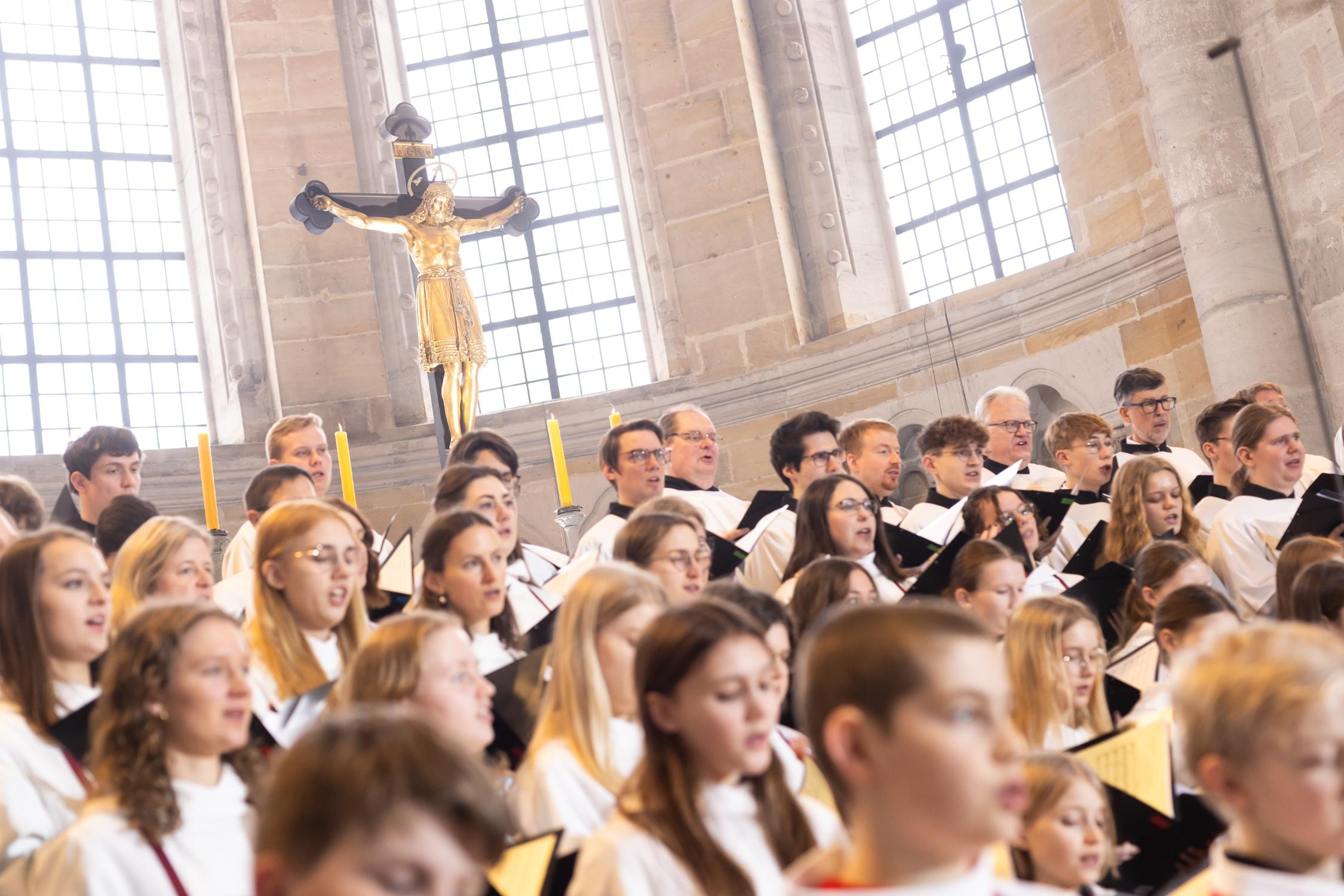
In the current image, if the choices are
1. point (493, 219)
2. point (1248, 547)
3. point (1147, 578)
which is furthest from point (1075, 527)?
point (493, 219)

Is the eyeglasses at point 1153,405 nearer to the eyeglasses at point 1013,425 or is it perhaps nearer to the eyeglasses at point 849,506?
the eyeglasses at point 1013,425

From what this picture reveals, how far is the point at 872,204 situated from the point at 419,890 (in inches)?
435

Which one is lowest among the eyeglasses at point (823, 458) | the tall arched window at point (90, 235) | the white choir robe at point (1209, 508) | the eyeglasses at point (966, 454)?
the white choir robe at point (1209, 508)

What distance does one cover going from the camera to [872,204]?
12352 mm

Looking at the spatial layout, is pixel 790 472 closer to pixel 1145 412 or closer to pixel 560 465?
pixel 560 465

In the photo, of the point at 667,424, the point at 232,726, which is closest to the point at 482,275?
the point at 667,424

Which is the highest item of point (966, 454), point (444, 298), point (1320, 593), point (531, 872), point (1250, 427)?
point (444, 298)

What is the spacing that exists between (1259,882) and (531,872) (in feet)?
3.76

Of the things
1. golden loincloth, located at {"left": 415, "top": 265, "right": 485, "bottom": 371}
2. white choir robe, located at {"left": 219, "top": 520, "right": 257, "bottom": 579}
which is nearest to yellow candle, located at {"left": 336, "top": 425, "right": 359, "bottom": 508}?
golden loincloth, located at {"left": 415, "top": 265, "right": 485, "bottom": 371}

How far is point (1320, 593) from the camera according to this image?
4238mm

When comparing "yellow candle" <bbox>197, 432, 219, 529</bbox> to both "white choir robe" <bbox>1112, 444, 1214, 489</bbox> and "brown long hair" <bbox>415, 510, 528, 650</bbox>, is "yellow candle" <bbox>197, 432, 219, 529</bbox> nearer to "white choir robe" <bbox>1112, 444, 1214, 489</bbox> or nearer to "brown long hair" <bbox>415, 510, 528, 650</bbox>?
"brown long hair" <bbox>415, 510, 528, 650</bbox>

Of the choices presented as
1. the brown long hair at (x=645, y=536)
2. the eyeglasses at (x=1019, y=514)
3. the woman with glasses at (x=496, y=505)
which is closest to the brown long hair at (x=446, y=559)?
the brown long hair at (x=645, y=536)

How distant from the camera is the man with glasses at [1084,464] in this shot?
6.68 metres

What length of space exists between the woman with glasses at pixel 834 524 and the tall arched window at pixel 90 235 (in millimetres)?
8585
